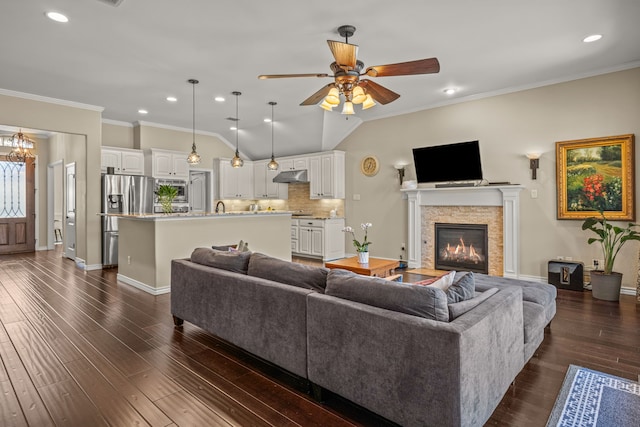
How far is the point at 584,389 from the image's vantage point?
7.36 ft

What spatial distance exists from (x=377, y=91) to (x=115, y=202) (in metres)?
5.54

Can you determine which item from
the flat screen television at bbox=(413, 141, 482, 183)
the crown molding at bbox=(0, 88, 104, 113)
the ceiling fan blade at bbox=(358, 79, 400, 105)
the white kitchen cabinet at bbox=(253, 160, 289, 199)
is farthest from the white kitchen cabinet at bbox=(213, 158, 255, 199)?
the ceiling fan blade at bbox=(358, 79, 400, 105)

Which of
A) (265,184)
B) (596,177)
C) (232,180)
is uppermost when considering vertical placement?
(232,180)

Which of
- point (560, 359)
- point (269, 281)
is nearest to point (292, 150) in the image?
point (269, 281)

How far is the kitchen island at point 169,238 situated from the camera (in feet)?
15.5

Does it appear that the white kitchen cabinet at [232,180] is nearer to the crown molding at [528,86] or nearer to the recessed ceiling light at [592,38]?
the crown molding at [528,86]

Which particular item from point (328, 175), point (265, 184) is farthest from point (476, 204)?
point (265, 184)

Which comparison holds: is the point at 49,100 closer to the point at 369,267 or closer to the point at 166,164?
the point at 166,164

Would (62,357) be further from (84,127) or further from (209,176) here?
(209,176)

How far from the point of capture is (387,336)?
1779 millimetres

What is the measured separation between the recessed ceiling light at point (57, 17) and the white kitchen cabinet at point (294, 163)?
511 cm

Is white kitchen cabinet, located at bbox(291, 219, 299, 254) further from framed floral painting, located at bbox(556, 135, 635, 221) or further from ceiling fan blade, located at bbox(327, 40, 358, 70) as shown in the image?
ceiling fan blade, located at bbox(327, 40, 358, 70)

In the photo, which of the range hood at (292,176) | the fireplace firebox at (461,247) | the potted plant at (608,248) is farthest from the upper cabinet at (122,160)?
the potted plant at (608,248)

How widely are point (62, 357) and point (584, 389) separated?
12.3 feet
